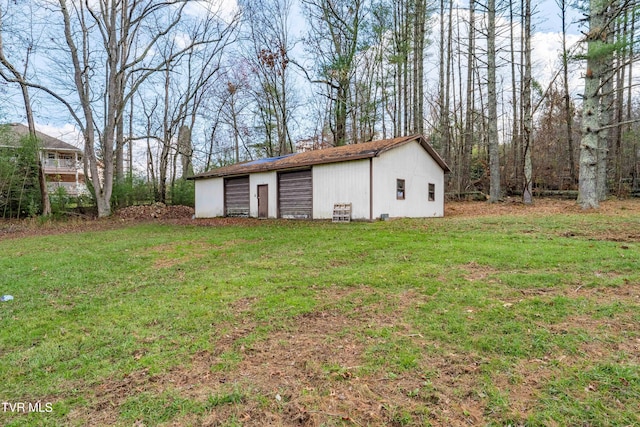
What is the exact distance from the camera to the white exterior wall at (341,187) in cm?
1176

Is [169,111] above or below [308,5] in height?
below

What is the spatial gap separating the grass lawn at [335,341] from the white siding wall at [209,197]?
11.5 metres

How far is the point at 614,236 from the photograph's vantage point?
6422 mm

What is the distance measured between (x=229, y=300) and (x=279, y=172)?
1091 cm

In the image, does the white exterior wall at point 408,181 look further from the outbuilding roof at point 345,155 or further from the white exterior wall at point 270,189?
the white exterior wall at point 270,189

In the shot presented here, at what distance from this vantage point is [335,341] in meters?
2.81

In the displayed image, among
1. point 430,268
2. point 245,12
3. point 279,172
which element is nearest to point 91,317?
point 430,268

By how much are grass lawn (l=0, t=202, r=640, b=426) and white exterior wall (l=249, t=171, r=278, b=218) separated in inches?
350

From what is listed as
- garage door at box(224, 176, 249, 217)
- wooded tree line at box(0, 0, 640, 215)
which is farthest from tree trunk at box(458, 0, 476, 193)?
garage door at box(224, 176, 249, 217)

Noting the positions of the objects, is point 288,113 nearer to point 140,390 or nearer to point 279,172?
point 279,172

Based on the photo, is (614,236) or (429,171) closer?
(614,236)

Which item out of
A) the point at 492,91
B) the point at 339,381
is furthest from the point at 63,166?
the point at 339,381
